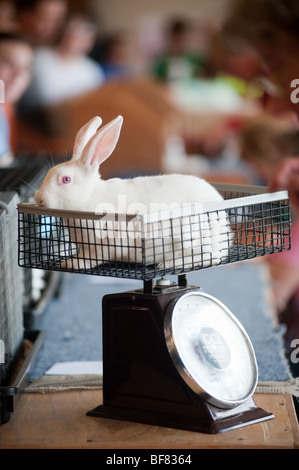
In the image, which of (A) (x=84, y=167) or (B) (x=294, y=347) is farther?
(B) (x=294, y=347)

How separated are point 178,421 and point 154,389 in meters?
0.06

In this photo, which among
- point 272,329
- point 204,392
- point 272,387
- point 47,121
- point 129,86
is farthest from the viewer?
point 47,121

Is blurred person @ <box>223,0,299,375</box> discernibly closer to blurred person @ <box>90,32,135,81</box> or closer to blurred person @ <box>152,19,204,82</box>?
blurred person @ <box>152,19,204,82</box>

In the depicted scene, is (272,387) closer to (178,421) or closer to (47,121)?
(178,421)

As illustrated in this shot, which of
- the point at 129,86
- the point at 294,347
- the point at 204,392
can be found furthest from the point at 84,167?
the point at 129,86

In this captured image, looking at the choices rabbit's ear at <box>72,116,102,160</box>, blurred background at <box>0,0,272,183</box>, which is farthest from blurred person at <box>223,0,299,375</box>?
rabbit's ear at <box>72,116,102,160</box>

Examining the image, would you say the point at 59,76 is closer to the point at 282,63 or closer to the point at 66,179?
the point at 282,63

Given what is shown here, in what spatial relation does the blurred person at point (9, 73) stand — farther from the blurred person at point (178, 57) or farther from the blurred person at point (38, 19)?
the blurred person at point (178, 57)

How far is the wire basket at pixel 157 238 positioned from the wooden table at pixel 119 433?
0.81 feet

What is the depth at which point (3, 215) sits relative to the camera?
1299mm

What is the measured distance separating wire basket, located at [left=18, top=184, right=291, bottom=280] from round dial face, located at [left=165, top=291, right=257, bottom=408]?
0.25 feet

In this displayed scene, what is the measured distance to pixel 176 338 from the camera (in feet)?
3.60

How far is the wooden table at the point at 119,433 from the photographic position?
1.09 m

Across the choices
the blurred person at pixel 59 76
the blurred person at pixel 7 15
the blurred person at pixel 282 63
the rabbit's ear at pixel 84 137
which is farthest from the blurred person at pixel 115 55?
the rabbit's ear at pixel 84 137
